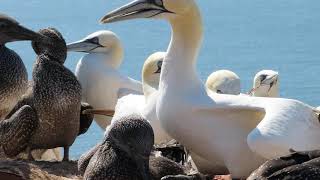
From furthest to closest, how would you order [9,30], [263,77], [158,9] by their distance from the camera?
[263,77] → [9,30] → [158,9]

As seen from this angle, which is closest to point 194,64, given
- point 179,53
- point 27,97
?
point 179,53

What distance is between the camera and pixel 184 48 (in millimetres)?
6109

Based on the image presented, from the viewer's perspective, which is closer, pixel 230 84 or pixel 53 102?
pixel 53 102

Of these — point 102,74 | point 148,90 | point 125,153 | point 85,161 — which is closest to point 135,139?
point 125,153

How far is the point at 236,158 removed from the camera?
5.82 m

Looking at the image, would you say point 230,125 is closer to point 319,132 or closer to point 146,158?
point 319,132

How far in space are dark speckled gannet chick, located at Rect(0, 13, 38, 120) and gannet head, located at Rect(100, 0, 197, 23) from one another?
735 mm

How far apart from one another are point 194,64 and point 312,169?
1450 millimetres

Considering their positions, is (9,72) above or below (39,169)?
above

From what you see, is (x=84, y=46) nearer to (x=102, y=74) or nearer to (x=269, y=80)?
(x=102, y=74)

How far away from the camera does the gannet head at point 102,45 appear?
813 cm

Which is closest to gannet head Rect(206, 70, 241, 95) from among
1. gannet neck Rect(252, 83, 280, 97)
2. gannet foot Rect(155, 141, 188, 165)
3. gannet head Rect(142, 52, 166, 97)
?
Result: gannet head Rect(142, 52, 166, 97)

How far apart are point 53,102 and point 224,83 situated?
88.0 inches

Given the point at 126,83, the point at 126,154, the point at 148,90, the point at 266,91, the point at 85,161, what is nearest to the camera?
the point at 126,154
